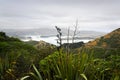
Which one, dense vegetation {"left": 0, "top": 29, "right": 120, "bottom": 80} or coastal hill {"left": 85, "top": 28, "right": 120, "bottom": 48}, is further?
coastal hill {"left": 85, "top": 28, "right": 120, "bottom": 48}

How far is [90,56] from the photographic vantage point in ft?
24.8

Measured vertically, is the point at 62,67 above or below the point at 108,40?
above

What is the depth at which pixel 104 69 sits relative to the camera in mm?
7883

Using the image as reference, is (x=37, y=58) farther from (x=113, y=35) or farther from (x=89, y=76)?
(x=113, y=35)

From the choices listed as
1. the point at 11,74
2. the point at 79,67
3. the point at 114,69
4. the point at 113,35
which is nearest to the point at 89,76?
the point at 79,67

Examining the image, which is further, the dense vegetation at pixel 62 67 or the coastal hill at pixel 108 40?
the coastal hill at pixel 108 40

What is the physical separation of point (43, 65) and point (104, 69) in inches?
59.6

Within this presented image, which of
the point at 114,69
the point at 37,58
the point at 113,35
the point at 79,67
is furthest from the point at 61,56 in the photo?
the point at 113,35

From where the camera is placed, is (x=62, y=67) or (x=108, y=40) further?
(x=108, y=40)

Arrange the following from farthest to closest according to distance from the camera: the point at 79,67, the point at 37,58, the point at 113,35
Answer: the point at 113,35, the point at 37,58, the point at 79,67

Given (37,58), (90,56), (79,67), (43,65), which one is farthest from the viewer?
(37,58)

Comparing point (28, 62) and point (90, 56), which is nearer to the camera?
point (90, 56)

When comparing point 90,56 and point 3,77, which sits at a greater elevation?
point 90,56

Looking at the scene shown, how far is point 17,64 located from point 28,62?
33 cm
